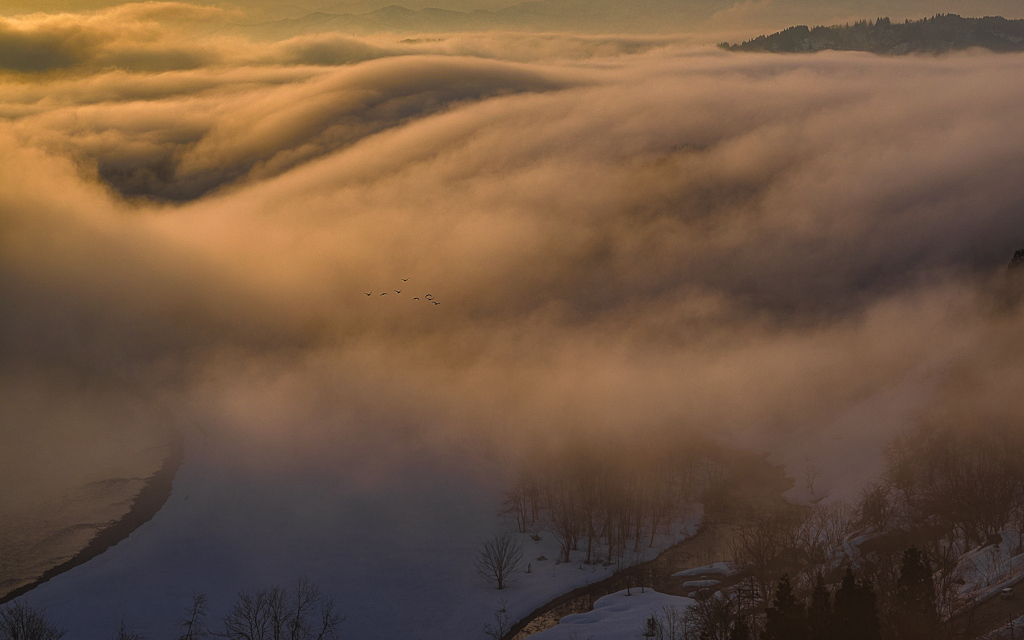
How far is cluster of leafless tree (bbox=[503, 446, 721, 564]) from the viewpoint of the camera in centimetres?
13250

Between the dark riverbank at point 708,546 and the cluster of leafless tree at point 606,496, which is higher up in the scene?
the cluster of leafless tree at point 606,496

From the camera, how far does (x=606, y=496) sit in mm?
140625

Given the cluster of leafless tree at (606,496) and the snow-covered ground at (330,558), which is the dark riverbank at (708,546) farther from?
the cluster of leafless tree at (606,496)

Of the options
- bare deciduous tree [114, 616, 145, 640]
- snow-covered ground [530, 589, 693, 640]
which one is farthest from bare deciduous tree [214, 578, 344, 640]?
snow-covered ground [530, 589, 693, 640]

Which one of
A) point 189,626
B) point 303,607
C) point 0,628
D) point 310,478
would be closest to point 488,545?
point 303,607

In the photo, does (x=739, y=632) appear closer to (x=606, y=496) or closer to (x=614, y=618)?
(x=614, y=618)

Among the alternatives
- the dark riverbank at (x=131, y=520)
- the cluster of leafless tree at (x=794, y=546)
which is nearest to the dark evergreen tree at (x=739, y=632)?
the cluster of leafless tree at (x=794, y=546)

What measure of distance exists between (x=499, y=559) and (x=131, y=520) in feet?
249

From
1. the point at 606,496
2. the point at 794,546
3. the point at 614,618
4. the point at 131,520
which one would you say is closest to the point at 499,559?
the point at 614,618

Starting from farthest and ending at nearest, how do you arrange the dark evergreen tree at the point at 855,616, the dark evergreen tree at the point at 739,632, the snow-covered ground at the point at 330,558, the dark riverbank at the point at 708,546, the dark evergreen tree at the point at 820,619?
the dark riverbank at the point at 708,546
the snow-covered ground at the point at 330,558
the dark evergreen tree at the point at 739,632
the dark evergreen tree at the point at 820,619
the dark evergreen tree at the point at 855,616

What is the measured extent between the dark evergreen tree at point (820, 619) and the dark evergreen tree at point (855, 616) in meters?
0.64

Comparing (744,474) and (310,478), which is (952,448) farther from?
(310,478)

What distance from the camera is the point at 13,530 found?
491ft

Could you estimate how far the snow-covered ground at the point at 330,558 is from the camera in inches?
4363
